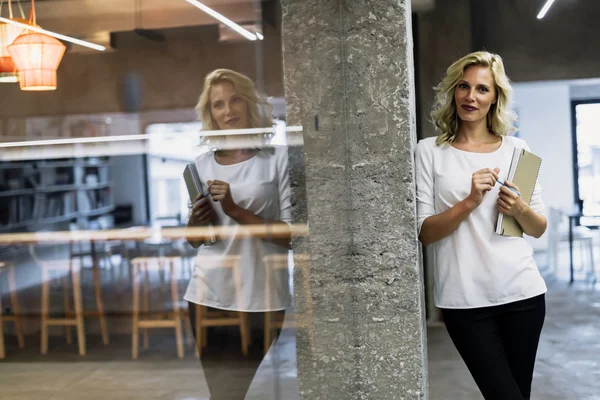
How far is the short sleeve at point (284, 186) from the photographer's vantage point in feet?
7.42

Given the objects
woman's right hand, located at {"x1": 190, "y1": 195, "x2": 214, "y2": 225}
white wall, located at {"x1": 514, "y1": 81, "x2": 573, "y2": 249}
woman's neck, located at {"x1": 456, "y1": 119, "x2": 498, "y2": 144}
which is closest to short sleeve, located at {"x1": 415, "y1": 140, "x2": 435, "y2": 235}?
woman's neck, located at {"x1": 456, "y1": 119, "x2": 498, "y2": 144}

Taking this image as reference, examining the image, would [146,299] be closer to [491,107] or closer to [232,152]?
[232,152]

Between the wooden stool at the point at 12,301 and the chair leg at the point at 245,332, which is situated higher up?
the wooden stool at the point at 12,301

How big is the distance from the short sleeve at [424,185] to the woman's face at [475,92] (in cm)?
18

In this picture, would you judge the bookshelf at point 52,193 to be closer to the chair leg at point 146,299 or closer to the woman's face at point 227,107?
the chair leg at point 146,299

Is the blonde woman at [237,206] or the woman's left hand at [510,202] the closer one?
the blonde woman at [237,206]

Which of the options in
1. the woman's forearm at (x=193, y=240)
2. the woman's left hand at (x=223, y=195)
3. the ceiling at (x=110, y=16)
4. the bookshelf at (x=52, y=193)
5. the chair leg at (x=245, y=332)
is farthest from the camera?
the chair leg at (x=245, y=332)

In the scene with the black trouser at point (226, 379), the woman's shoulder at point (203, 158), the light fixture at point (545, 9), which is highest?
the light fixture at point (545, 9)

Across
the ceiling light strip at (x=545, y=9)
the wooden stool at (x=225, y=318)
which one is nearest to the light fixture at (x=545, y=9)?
the ceiling light strip at (x=545, y=9)

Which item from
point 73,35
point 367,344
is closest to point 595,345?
point 367,344

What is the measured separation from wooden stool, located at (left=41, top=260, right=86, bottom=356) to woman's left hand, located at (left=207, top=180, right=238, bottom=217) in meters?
0.44

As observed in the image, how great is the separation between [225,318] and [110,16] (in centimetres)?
91

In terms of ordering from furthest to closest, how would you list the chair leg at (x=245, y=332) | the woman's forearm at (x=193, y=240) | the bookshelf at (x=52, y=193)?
the chair leg at (x=245, y=332)
the woman's forearm at (x=193, y=240)
the bookshelf at (x=52, y=193)

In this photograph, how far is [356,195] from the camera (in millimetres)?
2367
